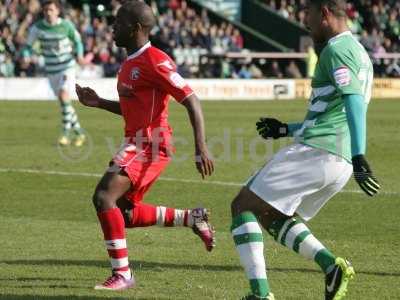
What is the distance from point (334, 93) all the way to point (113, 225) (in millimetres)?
2018

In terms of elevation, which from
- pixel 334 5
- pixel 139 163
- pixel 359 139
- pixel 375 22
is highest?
pixel 334 5

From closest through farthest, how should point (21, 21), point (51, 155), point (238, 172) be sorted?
1. point (238, 172)
2. point (51, 155)
3. point (21, 21)

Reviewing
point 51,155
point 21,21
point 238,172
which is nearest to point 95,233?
point 238,172

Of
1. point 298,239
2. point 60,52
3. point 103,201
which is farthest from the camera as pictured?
point 60,52

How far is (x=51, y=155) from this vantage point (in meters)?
18.6

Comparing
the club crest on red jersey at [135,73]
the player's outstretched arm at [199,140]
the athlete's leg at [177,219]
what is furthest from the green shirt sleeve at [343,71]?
the athlete's leg at [177,219]

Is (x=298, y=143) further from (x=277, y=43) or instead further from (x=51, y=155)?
(x=277, y=43)

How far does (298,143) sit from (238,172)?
9.35 metres

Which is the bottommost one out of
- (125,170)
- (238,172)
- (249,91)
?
(249,91)

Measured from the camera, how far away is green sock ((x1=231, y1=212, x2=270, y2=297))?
23.0ft

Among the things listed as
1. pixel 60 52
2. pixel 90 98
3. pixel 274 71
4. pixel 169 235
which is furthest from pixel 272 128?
pixel 274 71

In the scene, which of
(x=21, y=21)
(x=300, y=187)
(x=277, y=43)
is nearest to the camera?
(x=300, y=187)

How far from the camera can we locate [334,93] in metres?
7.05

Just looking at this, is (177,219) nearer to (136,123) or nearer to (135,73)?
(136,123)
